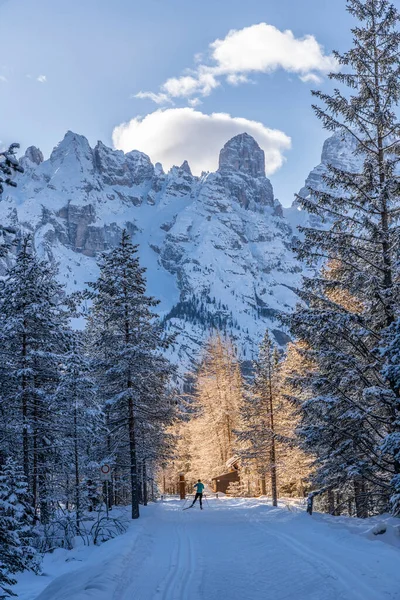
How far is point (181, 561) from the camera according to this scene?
10.7m

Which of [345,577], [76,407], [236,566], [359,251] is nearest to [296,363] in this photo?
[76,407]

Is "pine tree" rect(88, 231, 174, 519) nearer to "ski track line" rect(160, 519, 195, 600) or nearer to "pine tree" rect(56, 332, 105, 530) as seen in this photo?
"pine tree" rect(56, 332, 105, 530)

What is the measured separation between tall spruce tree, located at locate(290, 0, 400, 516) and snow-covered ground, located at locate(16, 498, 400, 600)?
84.6 inches

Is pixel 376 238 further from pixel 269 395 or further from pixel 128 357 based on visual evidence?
pixel 269 395

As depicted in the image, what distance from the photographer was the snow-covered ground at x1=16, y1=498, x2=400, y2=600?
7686 millimetres

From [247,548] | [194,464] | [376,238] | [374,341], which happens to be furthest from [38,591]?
[194,464]

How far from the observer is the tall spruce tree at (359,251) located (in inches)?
488

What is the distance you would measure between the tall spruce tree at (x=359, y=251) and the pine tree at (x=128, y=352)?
29.0ft

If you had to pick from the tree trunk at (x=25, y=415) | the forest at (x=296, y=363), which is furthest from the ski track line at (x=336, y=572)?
the tree trunk at (x=25, y=415)

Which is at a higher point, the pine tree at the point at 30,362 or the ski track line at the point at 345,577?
the pine tree at the point at 30,362

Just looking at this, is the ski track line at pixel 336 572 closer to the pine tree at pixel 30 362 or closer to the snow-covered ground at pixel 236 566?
the snow-covered ground at pixel 236 566

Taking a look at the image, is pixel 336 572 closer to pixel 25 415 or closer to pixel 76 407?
pixel 25 415

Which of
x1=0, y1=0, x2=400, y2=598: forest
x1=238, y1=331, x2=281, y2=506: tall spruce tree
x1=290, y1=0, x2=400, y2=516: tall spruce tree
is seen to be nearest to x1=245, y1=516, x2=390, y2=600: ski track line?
x1=0, y1=0, x2=400, y2=598: forest

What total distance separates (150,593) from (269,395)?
21.0 metres
